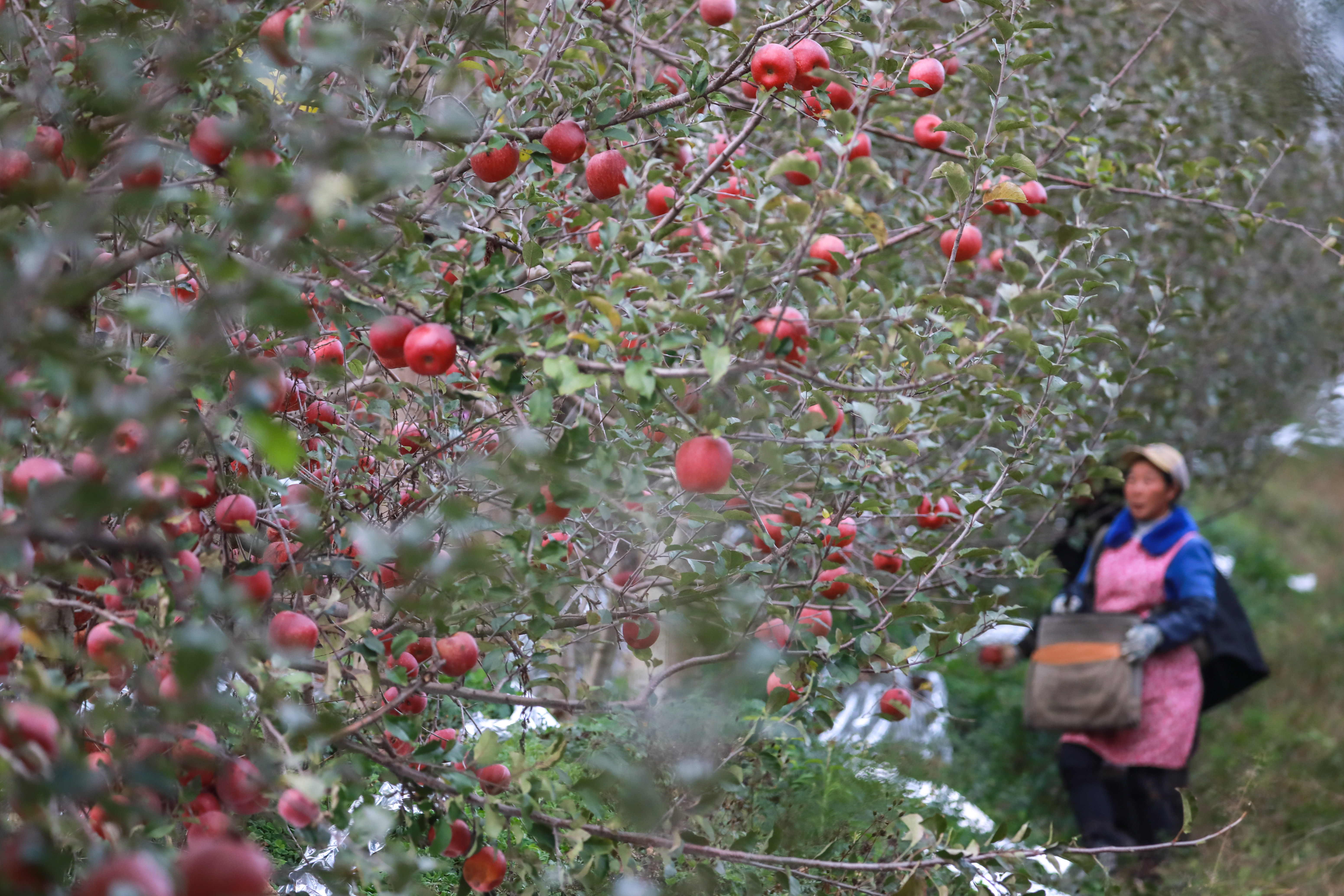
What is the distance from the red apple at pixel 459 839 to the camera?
1.70 meters

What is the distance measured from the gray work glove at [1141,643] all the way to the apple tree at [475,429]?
148cm

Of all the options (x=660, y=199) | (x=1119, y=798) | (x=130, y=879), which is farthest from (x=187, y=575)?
(x=1119, y=798)

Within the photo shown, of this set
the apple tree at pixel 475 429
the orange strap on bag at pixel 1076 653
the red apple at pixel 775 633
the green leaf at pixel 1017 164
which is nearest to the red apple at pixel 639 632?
the apple tree at pixel 475 429

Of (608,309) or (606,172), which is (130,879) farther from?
(606,172)

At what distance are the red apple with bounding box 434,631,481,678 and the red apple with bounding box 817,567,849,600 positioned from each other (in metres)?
0.65

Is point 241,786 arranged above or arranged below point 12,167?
below

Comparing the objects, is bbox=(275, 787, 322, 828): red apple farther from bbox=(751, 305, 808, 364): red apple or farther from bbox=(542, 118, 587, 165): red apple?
bbox=(542, 118, 587, 165): red apple

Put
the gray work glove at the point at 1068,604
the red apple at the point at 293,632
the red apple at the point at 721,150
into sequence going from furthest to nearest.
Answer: the gray work glove at the point at 1068,604, the red apple at the point at 721,150, the red apple at the point at 293,632

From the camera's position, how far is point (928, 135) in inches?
97.0

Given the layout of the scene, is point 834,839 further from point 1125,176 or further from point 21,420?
point 1125,176

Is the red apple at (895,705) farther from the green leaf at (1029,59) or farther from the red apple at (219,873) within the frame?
the red apple at (219,873)

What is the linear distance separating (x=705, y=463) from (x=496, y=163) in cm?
74

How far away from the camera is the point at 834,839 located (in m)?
2.41

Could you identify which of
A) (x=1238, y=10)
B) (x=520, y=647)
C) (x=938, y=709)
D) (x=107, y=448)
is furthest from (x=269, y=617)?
(x=1238, y=10)
